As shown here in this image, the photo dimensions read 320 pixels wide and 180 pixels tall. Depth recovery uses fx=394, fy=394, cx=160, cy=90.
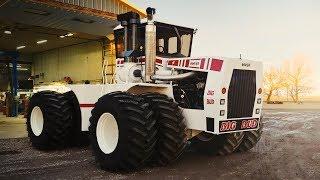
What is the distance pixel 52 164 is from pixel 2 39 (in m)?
22.3

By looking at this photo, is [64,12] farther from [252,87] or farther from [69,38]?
[252,87]

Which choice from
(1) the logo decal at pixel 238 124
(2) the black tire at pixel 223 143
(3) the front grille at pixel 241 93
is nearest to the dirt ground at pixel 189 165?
(2) the black tire at pixel 223 143

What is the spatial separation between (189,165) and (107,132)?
5.73 ft

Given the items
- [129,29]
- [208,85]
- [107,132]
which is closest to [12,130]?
[129,29]

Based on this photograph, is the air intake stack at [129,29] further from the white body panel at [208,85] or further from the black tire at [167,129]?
the black tire at [167,129]

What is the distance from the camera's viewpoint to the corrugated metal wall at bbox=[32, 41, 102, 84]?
28.4 meters

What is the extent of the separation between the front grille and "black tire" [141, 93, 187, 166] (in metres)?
1.08

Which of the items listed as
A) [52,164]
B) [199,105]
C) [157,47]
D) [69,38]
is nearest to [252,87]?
[199,105]

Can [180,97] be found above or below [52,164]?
above

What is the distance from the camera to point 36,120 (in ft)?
34.1

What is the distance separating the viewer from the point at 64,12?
722 inches

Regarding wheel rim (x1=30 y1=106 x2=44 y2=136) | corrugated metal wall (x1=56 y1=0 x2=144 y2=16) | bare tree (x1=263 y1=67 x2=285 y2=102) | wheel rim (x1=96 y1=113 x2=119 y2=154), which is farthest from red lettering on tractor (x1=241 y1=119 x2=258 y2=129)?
bare tree (x1=263 y1=67 x2=285 y2=102)

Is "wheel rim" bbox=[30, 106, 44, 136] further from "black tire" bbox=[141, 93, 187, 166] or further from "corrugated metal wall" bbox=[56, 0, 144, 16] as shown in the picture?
"corrugated metal wall" bbox=[56, 0, 144, 16]

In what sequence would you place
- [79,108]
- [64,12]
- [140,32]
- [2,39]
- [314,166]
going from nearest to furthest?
1. [314,166]
2. [140,32]
3. [79,108]
4. [64,12]
5. [2,39]
